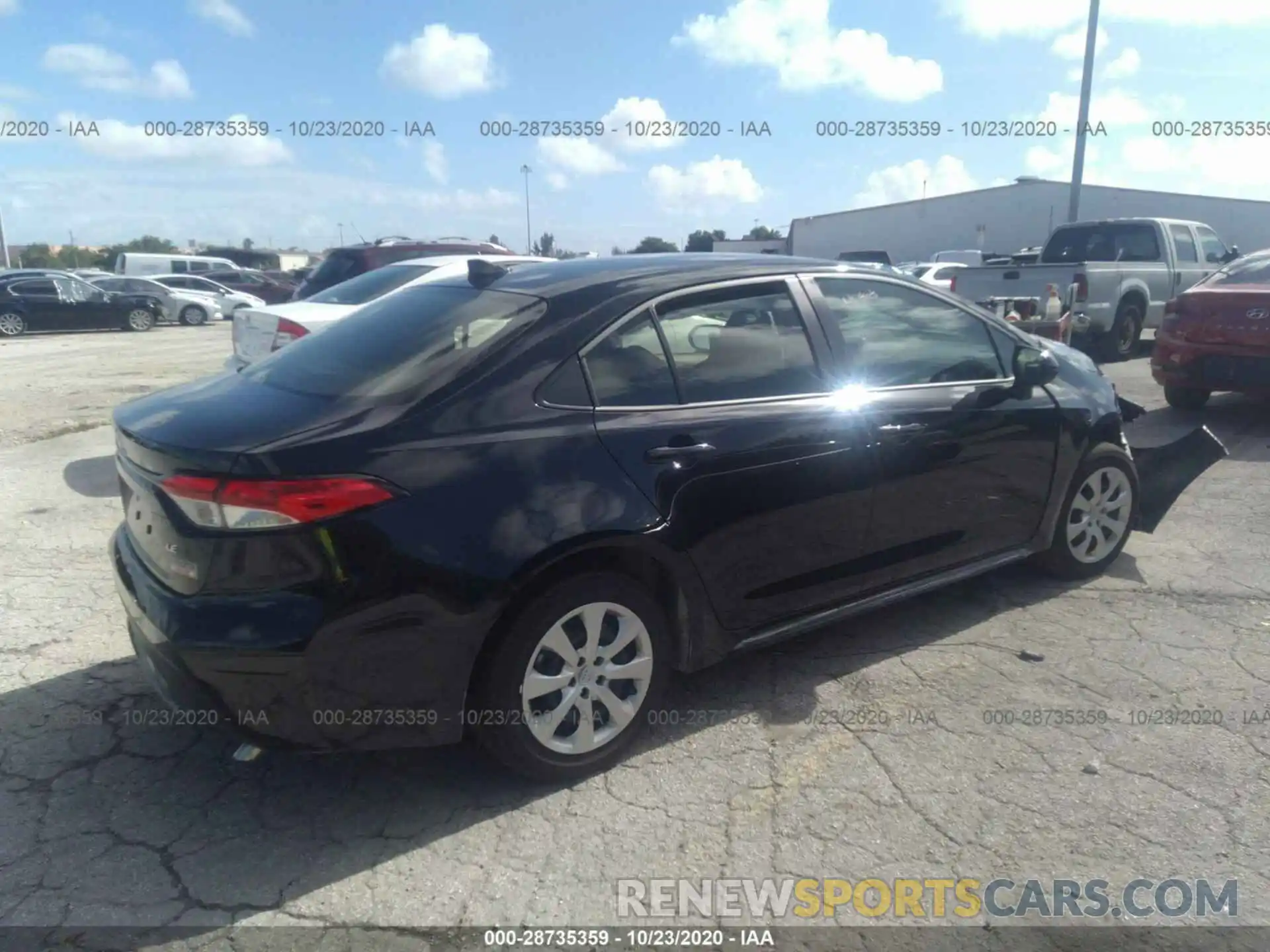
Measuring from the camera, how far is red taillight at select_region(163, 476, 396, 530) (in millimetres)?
2574

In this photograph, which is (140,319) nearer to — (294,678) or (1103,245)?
(1103,245)

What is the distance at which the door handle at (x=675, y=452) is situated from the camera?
313 centimetres

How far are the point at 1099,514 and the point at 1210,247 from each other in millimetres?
11848

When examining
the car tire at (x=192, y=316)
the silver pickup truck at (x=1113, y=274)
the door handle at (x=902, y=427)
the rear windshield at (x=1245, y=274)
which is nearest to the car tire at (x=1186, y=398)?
the rear windshield at (x=1245, y=274)

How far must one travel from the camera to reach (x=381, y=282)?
7973mm

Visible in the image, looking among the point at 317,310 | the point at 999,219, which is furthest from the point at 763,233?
the point at 317,310

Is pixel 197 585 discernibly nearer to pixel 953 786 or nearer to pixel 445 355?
pixel 445 355

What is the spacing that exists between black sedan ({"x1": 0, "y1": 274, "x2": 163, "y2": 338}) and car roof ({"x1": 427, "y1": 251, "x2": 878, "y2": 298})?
67.7 feet

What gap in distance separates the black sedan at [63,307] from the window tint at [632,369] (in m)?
21.4

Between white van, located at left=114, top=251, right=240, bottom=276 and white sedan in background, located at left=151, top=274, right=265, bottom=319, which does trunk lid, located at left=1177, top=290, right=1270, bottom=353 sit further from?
white van, located at left=114, top=251, right=240, bottom=276

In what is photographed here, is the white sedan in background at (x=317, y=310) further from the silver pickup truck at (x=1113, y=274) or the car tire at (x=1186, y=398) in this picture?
the silver pickup truck at (x=1113, y=274)

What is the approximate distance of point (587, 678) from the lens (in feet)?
10.1

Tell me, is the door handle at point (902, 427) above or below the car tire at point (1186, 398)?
above

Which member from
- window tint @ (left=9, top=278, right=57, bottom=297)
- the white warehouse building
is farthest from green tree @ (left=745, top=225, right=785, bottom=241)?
window tint @ (left=9, top=278, right=57, bottom=297)
